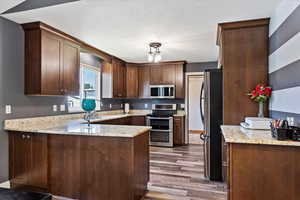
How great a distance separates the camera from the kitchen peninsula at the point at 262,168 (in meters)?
1.49

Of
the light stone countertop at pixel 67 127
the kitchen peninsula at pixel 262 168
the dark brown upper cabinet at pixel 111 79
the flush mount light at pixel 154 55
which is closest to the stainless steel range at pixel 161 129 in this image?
the dark brown upper cabinet at pixel 111 79

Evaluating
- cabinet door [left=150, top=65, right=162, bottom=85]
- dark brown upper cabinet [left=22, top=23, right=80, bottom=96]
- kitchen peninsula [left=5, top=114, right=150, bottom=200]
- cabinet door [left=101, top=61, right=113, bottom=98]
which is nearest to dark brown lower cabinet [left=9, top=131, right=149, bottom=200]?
kitchen peninsula [left=5, top=114, right=150, bottom=200]

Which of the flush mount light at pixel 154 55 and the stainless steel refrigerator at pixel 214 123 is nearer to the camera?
the stainless steel refrigerator at pixel 214 123

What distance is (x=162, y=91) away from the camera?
5.39 metres

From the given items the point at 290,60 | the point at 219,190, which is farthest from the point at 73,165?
the point at 290,60

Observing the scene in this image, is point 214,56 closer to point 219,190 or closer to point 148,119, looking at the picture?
point 148,119

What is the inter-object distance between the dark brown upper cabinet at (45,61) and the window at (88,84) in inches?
36.8

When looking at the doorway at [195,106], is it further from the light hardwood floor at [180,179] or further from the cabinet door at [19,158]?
the cabinet door at [19,158]

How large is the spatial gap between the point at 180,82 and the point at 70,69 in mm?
3038

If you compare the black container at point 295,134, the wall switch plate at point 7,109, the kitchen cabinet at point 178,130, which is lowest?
the kitchen cabinet at point 178,130

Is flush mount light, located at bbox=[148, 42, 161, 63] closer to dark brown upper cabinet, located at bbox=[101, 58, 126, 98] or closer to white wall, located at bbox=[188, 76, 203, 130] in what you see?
dark brown upper cabinet, located at bbox=[101, 58, 126, 98]

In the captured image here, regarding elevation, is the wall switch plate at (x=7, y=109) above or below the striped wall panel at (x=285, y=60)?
below

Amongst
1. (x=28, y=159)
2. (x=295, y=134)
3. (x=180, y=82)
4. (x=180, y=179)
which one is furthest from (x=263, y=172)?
(x=180, y=82)

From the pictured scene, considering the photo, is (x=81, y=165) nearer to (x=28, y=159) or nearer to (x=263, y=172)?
(x=28, y=159)
